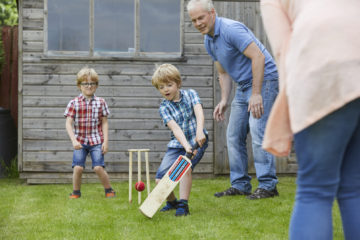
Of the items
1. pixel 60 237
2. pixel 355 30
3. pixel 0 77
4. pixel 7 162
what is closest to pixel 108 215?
pixel 60 237

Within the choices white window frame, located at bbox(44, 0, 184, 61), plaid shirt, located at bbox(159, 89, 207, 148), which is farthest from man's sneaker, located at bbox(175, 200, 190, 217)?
white window frame, located at bbox(44, 0, 184, 61)

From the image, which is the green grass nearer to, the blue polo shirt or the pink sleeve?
the blue polo shirt

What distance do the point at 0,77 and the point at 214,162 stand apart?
395 cm

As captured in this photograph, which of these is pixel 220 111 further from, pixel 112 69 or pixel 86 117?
pixel 112 69

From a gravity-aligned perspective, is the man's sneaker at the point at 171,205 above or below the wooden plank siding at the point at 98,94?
below

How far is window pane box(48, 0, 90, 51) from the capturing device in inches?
265

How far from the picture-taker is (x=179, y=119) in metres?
3.96

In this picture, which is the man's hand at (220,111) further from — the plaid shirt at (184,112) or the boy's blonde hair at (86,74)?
the boy's blonde hair at (86,74)

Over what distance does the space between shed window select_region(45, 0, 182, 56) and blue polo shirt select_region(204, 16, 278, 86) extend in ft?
7.81

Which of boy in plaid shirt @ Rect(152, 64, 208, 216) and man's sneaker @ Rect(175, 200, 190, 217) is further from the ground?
boy in plaid shirt @ Rect(152, 64, 208, 216)

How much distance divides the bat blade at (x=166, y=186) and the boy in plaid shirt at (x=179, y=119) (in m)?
0.13

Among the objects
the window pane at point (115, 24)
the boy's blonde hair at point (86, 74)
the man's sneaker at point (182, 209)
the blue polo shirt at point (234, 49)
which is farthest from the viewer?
the window pane at point (115, 24)

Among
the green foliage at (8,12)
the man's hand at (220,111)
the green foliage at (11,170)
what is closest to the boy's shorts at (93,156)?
the man's hand at (220,111)

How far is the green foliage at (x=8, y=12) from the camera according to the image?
23.8 metres
